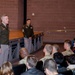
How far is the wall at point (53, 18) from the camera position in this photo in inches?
608

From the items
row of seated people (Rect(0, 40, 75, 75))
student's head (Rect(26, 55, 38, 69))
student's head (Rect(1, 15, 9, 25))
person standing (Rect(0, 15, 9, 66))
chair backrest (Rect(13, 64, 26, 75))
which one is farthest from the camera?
person standing (Rect(0, 15, 9, 66))

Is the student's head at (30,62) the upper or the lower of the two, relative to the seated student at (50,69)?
lower

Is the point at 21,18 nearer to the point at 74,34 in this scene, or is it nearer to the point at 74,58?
the point at 74,34

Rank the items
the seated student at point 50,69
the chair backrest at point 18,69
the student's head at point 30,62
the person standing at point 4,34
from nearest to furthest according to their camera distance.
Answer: the seated student at point 50,69 < the student's head at point 30,62 < the chair backrest at point 18,69 < the person standing at point 4,34

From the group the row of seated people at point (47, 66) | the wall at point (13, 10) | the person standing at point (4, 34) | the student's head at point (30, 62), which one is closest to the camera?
the row of seated people at point (47, 66)

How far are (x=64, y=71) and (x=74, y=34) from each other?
39.4 ft

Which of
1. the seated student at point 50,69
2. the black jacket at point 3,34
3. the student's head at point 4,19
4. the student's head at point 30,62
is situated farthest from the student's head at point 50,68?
the black jacket at point 3,34

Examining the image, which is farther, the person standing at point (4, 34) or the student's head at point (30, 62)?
the person standing at point (4, 34)

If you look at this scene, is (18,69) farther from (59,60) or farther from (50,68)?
(50,68)

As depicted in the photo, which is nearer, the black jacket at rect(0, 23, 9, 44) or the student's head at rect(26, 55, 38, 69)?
the student's head at rect(26, 55, 38, 69)

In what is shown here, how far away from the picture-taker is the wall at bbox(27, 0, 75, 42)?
15.5 metres

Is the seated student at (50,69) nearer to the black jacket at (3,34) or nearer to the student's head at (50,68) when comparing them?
the student's head at (50,68)

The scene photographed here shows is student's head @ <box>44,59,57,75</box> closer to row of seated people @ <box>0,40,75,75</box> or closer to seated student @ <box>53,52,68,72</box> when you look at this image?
row of seated people @ <box>0,40,75,75</box>

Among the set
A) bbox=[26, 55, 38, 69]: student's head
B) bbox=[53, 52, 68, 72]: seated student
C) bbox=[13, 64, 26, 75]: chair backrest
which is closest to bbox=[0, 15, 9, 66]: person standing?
bbox=[13, 64, 26, 75]: chair backrest
